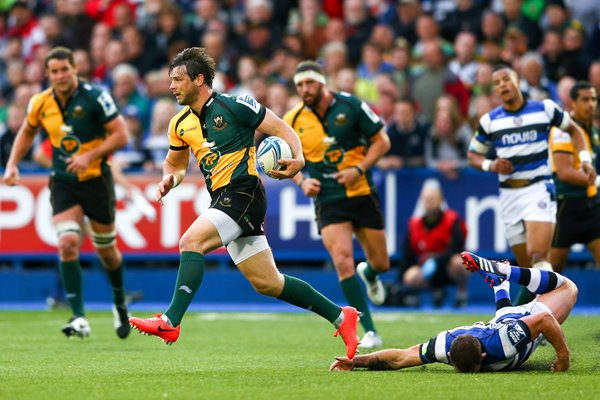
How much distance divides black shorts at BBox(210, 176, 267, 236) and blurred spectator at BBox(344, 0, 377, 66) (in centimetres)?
1078

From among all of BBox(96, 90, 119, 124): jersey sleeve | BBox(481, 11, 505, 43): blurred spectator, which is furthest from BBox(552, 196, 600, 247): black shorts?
BBox(481, 11, 505, 43): blurred spectator

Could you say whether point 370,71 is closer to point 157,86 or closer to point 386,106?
point 386,106

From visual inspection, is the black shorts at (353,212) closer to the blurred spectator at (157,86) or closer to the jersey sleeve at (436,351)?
the jersey sleeve at (436,351)

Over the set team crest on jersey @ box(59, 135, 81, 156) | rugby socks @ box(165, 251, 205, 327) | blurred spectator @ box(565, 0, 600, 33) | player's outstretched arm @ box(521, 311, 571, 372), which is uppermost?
blurred spectator @ box(565, 0, 600, 33)

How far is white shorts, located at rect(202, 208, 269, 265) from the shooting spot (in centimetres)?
902

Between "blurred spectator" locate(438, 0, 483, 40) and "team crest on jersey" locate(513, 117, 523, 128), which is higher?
"blurred spectator" locate(438, 0, 483, 40)

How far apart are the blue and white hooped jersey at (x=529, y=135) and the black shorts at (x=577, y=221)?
861 millimetres

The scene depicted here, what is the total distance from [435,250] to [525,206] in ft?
16.7

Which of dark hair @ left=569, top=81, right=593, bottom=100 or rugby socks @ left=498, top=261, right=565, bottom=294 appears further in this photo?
dark hair @ left=569, top=81, right=593, bottom=100

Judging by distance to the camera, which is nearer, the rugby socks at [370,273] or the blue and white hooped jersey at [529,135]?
the blue and white hooped jersey at [529,135]

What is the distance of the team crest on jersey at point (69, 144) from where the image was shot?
12.7 meters

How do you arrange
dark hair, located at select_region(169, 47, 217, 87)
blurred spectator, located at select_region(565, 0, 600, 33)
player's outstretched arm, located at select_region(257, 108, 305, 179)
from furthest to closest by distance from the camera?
blurred spectator, located at select_region(565, 0, 600, 33) < dark hair, located at select_region(169, 47, 217, 87) < player's outstretched arm, located at select_region(257, 108, 305, 179)

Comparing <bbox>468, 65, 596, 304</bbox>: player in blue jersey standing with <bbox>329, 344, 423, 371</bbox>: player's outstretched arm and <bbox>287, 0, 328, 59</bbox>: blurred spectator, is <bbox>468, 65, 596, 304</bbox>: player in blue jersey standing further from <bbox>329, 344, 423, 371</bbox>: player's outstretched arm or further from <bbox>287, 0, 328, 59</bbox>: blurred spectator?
<bbox>287, 0, 328, 59</bbox>: blurred spectator

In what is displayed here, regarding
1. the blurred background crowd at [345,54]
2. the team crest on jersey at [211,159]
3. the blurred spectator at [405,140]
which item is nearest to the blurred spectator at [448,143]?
the blurred background crowd at [345,54]
